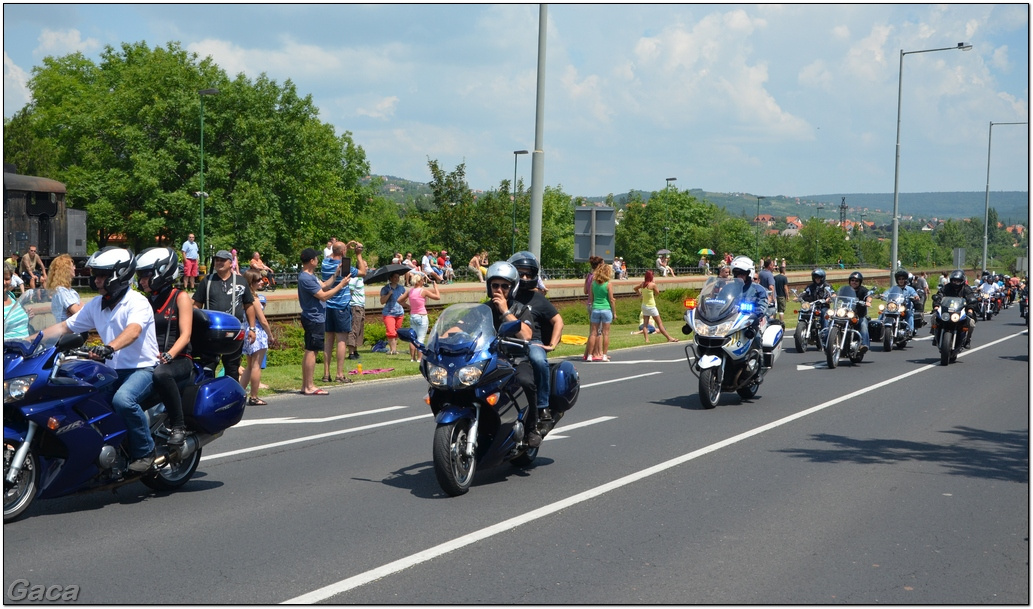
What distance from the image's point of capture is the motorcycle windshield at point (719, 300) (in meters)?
13.2

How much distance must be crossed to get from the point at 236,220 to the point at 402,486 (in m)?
47.7

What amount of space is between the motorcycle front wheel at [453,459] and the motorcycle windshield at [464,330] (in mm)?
560

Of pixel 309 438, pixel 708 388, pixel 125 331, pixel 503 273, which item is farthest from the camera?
pixel 708 388

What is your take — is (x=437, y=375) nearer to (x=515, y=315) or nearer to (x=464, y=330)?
(x=464, y=330)

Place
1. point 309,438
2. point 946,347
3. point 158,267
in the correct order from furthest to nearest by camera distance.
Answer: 1. point 946,347
2. point 309,438
3. point 158,267

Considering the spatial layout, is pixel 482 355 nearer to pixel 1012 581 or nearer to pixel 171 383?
pixel 171 383

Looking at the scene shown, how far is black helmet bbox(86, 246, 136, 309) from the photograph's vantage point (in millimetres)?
7109

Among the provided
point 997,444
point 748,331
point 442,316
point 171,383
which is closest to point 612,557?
point 442,316

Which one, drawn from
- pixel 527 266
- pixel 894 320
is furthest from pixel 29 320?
pixel 894 320

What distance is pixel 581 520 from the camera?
7164mm

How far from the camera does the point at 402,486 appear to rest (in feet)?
27.1

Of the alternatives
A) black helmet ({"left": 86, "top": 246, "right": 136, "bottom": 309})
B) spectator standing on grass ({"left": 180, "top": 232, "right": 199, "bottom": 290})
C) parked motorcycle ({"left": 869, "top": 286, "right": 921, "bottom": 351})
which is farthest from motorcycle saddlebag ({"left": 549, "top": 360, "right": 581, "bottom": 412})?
spectator standing on grass ({"left": 180, "top": 232, "right": 199, "bottom": 290})

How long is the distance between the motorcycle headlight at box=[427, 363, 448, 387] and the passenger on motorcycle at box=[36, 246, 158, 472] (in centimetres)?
197

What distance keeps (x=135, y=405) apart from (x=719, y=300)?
8.12m
